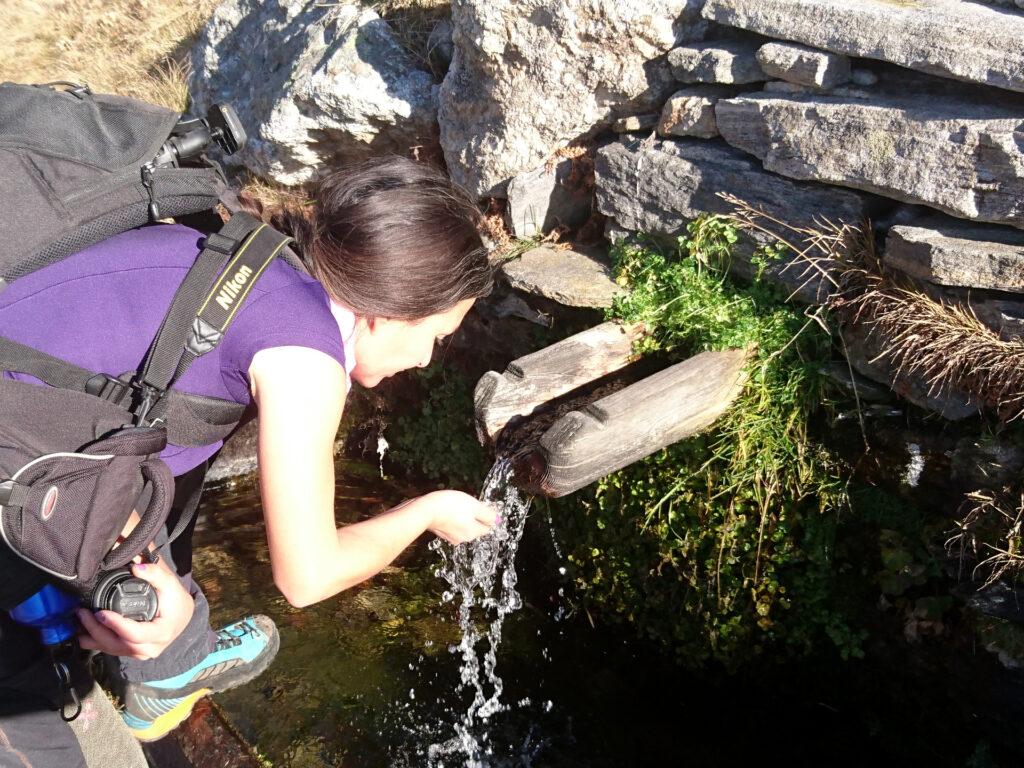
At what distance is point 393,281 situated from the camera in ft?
6.12

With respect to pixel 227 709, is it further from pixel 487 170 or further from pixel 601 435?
pixel 487 170

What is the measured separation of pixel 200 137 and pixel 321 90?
3.37 meters

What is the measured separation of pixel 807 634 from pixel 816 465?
71cm

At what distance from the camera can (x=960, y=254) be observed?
2912mm

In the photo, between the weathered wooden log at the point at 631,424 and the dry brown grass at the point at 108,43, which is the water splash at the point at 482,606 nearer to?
the weathered wooden log at the point at 631,424

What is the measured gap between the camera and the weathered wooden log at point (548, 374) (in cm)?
313

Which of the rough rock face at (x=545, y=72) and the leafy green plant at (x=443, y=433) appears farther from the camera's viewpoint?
the leafy green plant at (x=443, y=433)

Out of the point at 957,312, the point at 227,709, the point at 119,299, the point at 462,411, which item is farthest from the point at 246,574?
the point at 957,312

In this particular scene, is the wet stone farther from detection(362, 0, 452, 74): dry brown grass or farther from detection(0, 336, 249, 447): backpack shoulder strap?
detection(0, 336, 249, 447): backpack shoulder strap

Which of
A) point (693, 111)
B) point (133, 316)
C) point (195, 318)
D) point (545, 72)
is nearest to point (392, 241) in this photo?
point (195, 318)

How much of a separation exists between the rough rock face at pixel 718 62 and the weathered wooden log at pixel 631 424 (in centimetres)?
123

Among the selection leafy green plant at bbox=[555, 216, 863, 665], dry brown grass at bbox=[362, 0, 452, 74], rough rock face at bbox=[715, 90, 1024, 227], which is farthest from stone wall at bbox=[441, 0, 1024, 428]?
dry brown grass at bbox=[362, 0, 452, 74]

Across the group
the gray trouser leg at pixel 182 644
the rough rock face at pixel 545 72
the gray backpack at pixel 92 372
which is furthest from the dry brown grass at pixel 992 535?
the gray trouser leg at pixel 182 644

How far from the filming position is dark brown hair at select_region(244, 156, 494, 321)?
6.04 feet
